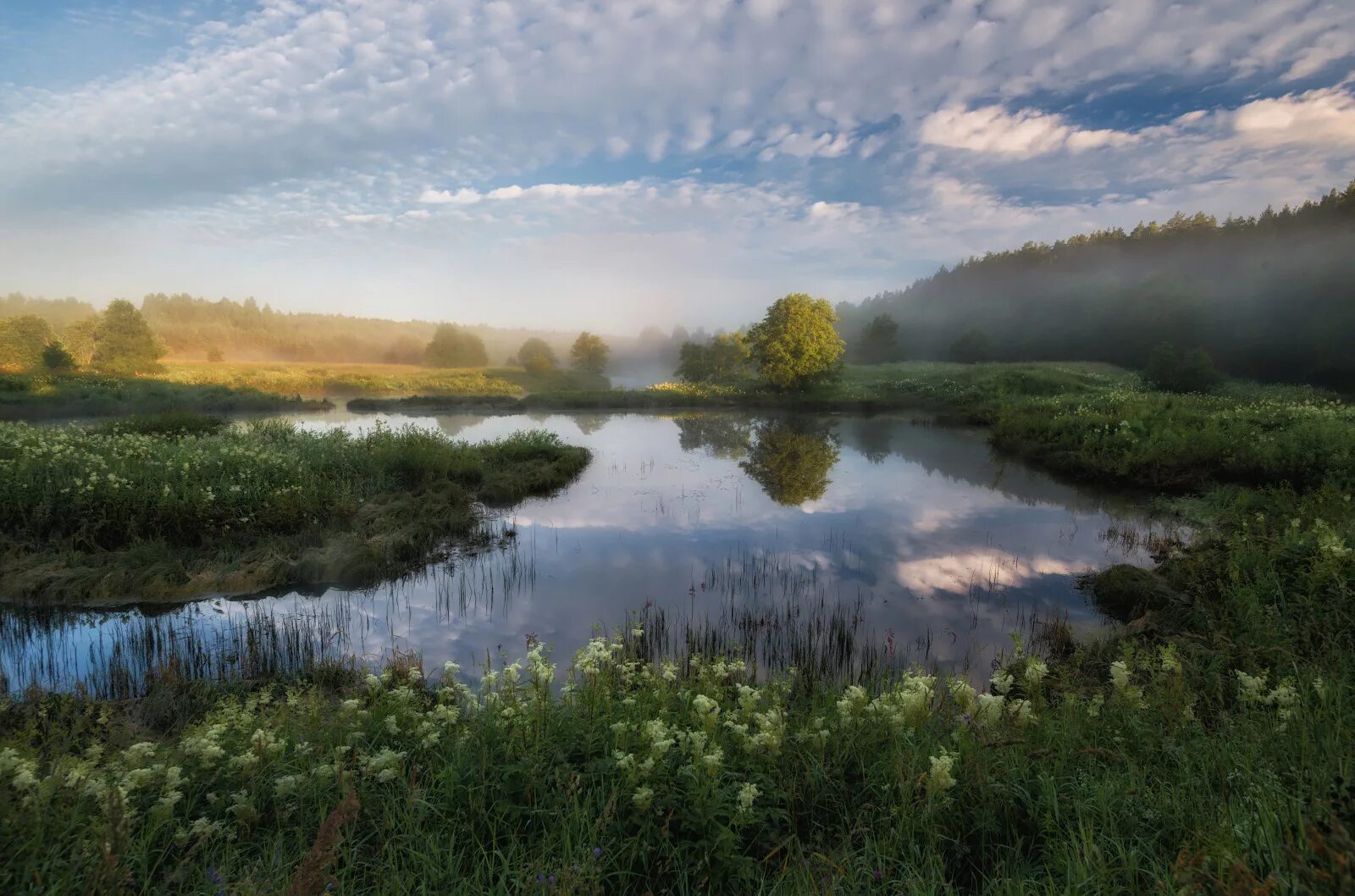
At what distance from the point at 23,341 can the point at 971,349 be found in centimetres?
9369

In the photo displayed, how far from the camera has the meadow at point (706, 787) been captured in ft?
9.24

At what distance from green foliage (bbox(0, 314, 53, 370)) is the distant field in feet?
25.1

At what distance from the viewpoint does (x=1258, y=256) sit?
235 feet

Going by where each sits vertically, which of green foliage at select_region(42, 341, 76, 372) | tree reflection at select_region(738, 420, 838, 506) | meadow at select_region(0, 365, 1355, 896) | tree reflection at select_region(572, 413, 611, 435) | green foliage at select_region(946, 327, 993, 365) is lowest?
tree reflection at select_region(738, 420, 838, 506)

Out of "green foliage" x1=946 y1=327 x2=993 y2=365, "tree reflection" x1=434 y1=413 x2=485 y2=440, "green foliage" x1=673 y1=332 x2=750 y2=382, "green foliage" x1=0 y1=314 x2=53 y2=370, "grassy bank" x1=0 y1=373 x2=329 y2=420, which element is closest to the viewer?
"grassy bank" x1=0 y1=373 x2=329 y2=420

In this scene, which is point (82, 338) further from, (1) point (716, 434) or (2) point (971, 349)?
(2) point (971, 349)

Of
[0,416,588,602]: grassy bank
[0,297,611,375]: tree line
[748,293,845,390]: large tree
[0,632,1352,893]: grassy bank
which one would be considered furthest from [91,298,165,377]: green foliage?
[0,632,1352,893]: grassy bank

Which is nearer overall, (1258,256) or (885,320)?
(1258,256)

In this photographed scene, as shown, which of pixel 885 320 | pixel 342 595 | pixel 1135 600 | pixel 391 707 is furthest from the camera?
pixel 885 320

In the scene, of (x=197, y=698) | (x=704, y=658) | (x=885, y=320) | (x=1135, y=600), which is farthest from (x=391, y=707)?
(x=885, y=320)

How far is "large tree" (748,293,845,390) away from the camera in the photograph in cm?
5162

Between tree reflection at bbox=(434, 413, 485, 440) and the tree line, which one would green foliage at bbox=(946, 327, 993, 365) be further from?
the tree line

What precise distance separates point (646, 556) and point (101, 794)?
9.57 metres

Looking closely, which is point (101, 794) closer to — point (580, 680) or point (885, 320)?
point (580, 680)
